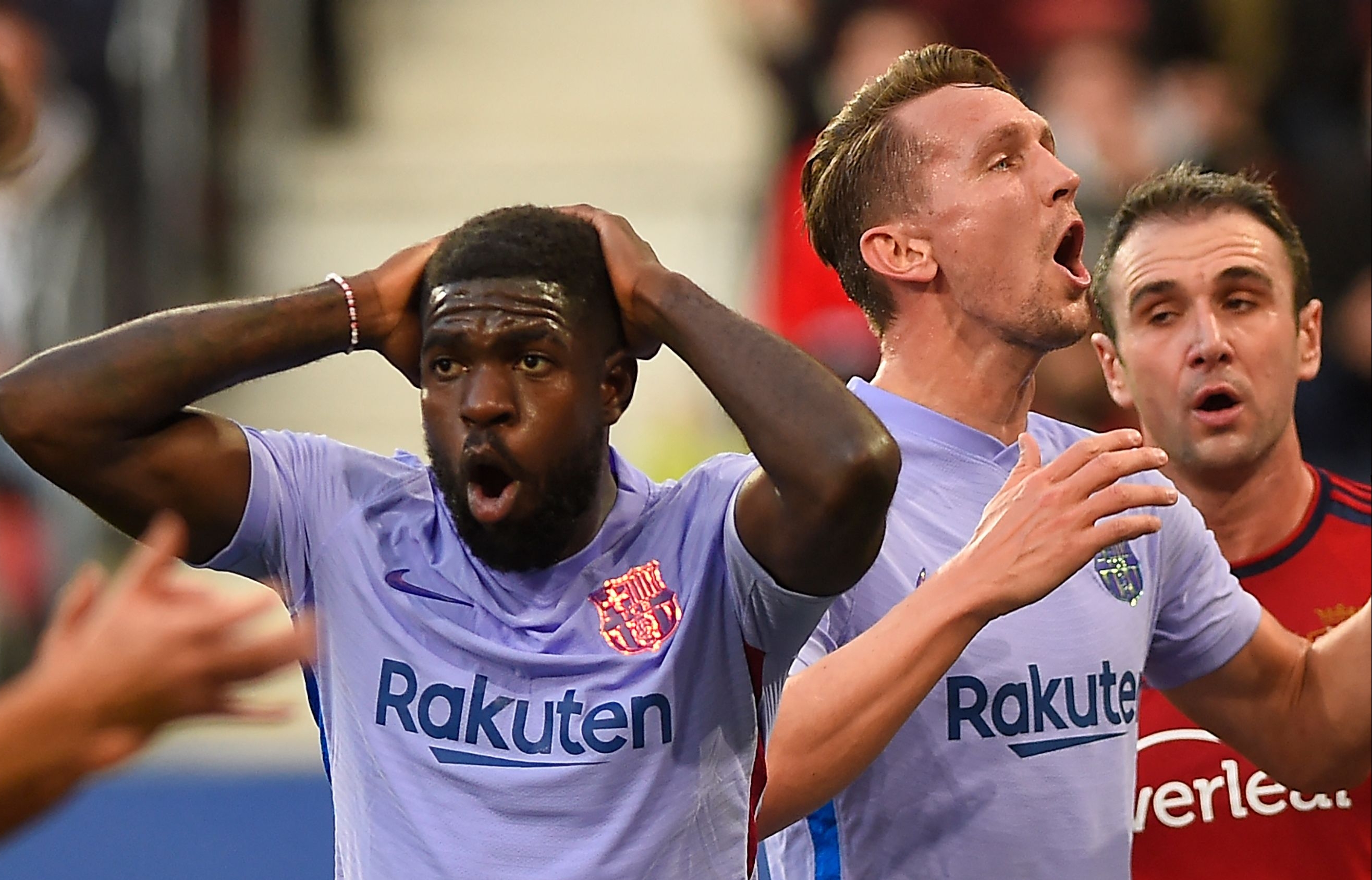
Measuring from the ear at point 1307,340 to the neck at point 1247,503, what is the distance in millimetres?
156

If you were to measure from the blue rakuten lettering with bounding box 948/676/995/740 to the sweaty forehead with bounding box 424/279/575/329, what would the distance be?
87 centimetres

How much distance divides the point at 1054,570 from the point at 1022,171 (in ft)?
2.84

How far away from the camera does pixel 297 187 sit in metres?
9.14

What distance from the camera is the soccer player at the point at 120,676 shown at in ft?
6.23

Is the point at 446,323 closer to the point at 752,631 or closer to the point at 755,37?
the point at 752,631

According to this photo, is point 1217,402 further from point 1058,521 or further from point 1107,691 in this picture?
point 1058,521

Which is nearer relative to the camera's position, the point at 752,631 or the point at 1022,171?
the point at 752,631

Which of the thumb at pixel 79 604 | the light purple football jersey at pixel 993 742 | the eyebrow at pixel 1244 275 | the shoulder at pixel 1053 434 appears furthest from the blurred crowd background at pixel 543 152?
the thumb at pixel 79 604

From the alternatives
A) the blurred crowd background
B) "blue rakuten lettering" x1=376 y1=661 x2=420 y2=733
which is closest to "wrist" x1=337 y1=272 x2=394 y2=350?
"blue rakuten lettering" x1=376 y1=661 x2=420 y2=733

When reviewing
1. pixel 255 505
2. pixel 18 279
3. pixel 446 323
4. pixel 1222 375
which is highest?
pixel 18 279

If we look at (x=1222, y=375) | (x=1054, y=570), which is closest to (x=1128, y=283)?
(x=1222, y=375)

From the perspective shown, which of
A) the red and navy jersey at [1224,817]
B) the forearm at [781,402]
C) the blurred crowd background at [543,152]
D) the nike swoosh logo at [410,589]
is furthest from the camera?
the blurred crowd background at [543,152]

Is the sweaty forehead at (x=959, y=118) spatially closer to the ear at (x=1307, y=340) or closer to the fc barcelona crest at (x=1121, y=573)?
the fc barcelona crest at (x=1121, y=573)

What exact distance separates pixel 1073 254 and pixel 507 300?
3.73 ft
